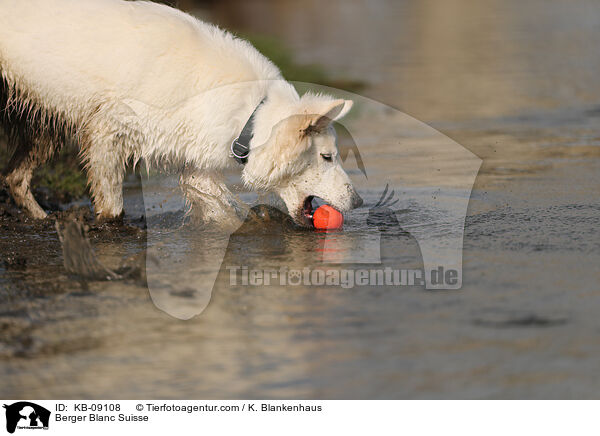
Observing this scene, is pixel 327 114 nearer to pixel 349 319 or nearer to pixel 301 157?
pixel 301 157

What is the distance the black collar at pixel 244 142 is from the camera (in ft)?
22.7

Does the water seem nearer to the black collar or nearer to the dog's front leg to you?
the dog's front leg

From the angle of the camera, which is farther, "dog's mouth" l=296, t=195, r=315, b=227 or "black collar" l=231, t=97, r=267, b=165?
"dog's mouth" l=296, t=195, r=315, b=227

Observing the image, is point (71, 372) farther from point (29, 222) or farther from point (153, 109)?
point (29, 222)

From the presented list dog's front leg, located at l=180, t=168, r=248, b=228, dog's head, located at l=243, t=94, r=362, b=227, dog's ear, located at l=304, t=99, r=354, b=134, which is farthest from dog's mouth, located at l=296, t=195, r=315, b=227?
dog's ear, located at l=304, t=99, r=354, b=134

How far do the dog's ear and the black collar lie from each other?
43cm

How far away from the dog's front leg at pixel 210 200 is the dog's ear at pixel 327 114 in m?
1.13

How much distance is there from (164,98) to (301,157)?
45.4 inches

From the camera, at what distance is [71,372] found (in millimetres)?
4695

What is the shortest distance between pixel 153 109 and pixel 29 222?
1712 millimetres

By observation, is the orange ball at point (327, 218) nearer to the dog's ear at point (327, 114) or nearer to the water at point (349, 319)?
the water at point (349, 319)

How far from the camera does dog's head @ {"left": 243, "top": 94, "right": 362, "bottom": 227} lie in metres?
6.77
